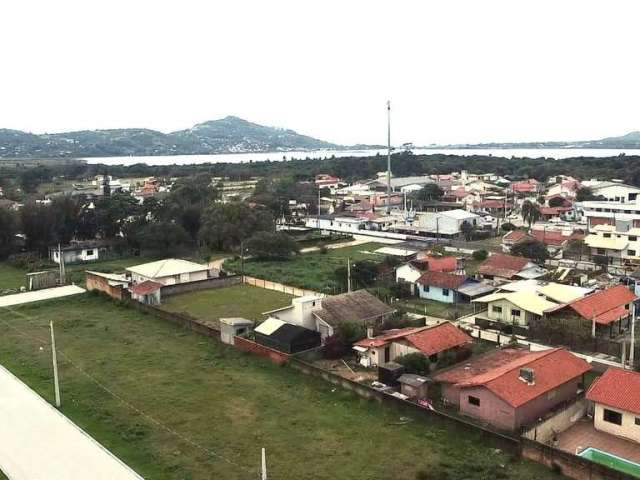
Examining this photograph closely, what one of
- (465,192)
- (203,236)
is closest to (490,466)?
(203,236)

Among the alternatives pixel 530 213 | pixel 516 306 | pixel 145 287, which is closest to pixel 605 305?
pixel 516 306

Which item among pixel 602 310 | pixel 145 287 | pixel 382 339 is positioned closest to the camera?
pixel 382 339

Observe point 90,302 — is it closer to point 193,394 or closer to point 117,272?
point 117,272

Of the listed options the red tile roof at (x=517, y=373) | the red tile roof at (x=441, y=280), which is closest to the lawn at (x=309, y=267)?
the red tile roof at (x=441, y=280)

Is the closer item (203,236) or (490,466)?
(490,466)

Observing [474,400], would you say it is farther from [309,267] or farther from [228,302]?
[309,267]

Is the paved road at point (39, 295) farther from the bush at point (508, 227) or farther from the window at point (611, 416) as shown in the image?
the bush at point (508, 227)
